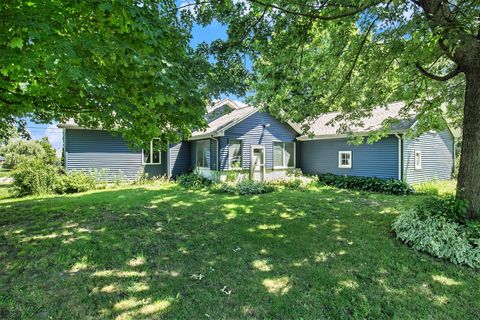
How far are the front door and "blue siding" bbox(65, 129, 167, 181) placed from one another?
6085 mm

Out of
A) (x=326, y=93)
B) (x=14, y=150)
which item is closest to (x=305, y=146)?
(x=326, y=93)

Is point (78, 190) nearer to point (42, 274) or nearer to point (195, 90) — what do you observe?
point (42, 274)

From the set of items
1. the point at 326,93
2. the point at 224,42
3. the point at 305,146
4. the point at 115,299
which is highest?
the point at 224,42

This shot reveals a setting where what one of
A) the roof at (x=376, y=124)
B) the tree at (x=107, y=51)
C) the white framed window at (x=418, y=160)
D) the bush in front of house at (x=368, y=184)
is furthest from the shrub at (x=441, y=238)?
the white framed window at (x=418, y=160)

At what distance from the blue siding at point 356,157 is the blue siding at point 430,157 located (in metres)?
0.60

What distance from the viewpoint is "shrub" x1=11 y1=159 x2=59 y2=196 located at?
10.3 m

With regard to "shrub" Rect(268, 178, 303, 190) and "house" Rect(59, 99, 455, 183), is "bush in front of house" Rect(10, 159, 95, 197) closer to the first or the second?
"house" Rect(59, 99, 455, 183)

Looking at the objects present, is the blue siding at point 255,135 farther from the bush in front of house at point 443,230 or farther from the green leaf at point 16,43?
the green leaf at point 16,43

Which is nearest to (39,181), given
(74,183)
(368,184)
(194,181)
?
(74,183)

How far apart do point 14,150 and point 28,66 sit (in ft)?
114

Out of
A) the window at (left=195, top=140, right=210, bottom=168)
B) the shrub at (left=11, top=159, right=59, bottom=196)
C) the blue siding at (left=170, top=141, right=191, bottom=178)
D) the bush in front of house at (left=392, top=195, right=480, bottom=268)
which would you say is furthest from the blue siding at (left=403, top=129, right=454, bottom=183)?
the shrub at (left=11, top=159, right=59, bottom=196)

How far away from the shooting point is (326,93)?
7.90 m

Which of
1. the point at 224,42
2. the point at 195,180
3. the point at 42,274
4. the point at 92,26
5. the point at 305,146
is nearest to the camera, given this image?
the point at 42,274

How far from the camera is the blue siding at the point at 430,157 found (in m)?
12.0
